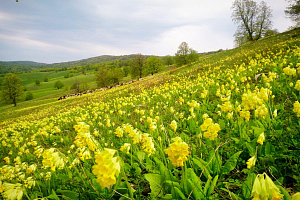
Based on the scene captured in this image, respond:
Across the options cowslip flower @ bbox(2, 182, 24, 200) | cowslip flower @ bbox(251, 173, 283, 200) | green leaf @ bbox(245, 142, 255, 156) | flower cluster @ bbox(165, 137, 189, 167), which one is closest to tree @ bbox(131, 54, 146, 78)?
green leaf @ bbox(245, 142, 255, 156)

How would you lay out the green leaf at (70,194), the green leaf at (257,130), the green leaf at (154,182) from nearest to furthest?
the green leaf at (154,182) < the green leaf at (70,194) < the green leaf at (257,130)

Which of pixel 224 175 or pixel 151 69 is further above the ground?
pixel 151 69

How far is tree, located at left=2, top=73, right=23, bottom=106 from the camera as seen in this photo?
5003 centimetres

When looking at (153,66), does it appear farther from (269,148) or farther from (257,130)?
(269,148)

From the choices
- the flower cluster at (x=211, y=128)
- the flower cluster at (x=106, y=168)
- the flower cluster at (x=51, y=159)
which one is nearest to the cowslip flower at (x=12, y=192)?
the flower cluster at (x=51, y=159)

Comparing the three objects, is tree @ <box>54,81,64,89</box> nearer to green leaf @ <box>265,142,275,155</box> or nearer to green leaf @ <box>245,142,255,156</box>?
green leaf @ <box>245,142,255,156</box>

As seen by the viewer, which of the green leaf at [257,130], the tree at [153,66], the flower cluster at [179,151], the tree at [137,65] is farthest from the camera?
the tree at [137,65]

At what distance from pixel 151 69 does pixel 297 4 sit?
40.3 meters

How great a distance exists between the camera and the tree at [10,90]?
5003 cm

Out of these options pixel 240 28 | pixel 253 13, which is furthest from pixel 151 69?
pixel 253 13

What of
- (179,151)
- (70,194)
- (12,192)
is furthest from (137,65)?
(179,151)

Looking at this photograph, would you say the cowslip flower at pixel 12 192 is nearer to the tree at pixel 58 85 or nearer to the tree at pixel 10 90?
the tree at pixel 10 90

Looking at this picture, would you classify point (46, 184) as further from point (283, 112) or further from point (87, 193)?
point (283, 112)

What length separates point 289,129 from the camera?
248 cm
